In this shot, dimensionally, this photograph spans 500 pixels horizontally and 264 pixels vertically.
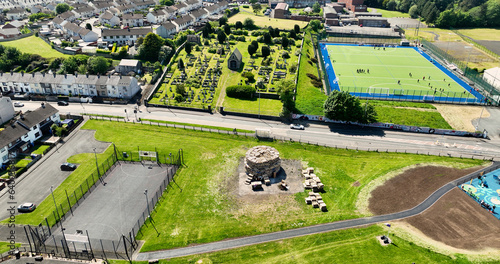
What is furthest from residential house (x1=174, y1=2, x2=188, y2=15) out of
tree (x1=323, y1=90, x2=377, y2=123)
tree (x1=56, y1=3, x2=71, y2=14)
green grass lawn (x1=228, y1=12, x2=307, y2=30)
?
tree (x1=323, y1=90, x2=377, y2=123)

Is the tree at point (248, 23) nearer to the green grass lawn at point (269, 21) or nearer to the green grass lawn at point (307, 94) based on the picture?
the green grass lawn at point (269, 21)

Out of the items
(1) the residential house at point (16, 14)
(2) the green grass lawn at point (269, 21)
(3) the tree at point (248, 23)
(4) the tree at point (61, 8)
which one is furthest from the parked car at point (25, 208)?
(1) the residential house at point (16, 14)

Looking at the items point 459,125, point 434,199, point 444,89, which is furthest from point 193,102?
point 444,89

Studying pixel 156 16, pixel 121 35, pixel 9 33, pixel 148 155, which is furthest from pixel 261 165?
pixel 9 33

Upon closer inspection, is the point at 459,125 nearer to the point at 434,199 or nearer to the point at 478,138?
the point at 478,138

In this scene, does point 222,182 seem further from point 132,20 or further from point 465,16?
point 465,16

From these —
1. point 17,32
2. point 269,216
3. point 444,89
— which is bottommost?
point 269,216

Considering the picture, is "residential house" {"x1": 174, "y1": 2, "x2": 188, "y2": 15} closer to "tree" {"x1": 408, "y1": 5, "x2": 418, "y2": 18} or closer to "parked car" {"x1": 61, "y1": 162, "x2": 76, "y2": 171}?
"tree" {"x1": 408, "y1": 5, "x2": 418, "y2": 18}
